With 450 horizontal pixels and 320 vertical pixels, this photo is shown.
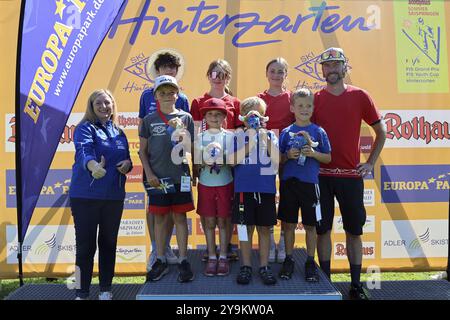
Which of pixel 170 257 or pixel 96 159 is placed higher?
pixel 96 159

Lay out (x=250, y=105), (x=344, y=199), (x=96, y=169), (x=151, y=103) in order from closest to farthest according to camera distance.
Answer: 1. (x=96, y=169)
2. (x=250, y=105)
3. (x=344, y=199)
4. (x=151, y=103)

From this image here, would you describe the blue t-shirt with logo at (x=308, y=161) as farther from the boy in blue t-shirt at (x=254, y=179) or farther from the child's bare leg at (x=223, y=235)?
the child's bare leg at (x=223, y=235)

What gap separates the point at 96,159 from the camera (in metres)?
3.02

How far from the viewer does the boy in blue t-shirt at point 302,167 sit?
121 inches

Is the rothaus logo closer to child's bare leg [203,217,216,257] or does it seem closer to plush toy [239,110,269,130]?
plush toy [239,110,269,130]

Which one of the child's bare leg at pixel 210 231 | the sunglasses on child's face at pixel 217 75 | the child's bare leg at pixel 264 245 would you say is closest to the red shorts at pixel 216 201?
the child's bare leg at pixel 210 231

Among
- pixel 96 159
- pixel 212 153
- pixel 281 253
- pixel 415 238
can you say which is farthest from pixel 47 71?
pixel 415 238

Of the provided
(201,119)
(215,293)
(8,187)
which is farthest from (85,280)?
(8,187)

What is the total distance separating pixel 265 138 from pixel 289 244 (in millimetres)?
853

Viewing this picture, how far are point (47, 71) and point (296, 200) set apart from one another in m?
2.10

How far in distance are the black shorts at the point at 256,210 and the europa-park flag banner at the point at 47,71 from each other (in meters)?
1.48

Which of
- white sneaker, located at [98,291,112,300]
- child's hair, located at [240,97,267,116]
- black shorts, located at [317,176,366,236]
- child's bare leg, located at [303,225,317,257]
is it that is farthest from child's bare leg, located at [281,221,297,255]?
white sneaker, located at [98,291,112,300]

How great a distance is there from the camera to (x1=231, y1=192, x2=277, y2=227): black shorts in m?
3.05

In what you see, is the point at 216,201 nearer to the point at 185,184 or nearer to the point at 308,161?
the point at 185,184
